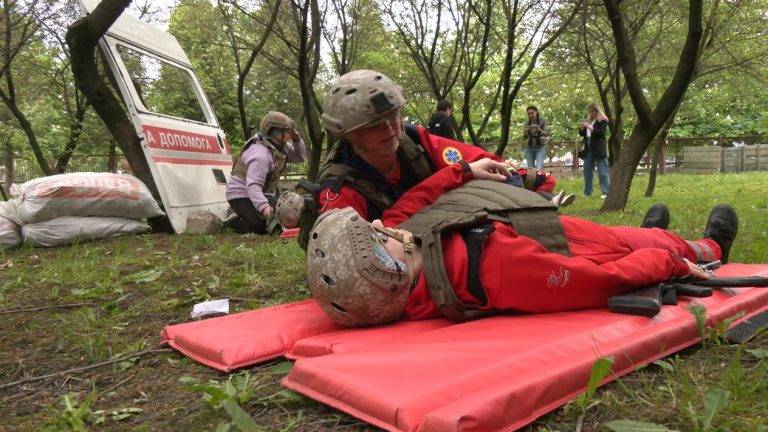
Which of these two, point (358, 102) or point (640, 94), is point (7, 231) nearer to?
point (358, 102)

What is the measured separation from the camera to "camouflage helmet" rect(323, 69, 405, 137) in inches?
99.6

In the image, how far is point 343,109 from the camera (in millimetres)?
2545

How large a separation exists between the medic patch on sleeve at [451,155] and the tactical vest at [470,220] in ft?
1.32

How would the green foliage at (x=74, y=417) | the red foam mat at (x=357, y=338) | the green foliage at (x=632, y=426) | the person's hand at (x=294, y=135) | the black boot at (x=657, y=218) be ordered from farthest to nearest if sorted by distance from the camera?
1. the person's hand at (x=294, y=135)
2. the black boot at (x=657, y=218)
3. the red foam mat at (x=357, y=338)
4. the green foliage at (x=74, y=417)
5. the green foliage at (x=632, y=426)

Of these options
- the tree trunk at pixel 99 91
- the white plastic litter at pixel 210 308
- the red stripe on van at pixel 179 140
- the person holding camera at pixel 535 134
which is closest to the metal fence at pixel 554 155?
the person holding camera at pixel 535 134

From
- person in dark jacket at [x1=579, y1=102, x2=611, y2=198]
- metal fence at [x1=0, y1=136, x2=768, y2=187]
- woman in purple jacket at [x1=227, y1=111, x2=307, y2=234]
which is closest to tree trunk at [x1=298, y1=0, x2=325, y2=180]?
woman in purple jacket at [x1=227, y1=111, x2=307, y2=234]

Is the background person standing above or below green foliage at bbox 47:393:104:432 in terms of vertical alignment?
above

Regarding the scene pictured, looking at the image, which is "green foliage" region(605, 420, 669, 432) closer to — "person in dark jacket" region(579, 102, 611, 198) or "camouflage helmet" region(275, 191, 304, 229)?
"camouflage helmet" region(275, 191, 304, 229)

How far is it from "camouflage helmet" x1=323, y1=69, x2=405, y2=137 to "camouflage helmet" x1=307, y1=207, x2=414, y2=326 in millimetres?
468

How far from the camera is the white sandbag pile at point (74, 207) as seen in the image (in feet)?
17.5

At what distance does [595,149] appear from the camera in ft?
36.4

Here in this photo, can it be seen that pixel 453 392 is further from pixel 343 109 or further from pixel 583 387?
pixel 343 109

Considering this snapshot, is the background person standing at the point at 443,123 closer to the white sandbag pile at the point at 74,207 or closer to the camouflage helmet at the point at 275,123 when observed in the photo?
the camouflage helmet at the point at 275,123

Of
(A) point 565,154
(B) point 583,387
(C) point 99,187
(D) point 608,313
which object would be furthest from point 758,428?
(A) point 565,154
